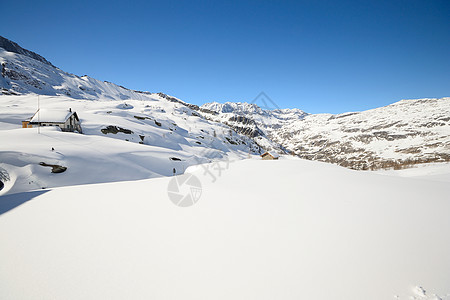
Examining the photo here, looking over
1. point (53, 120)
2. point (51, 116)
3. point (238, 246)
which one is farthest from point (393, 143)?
point (51, 116)

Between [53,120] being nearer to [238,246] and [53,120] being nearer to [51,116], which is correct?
[51,116]

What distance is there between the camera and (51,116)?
3269 centimetres

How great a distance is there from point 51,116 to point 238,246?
45336mm

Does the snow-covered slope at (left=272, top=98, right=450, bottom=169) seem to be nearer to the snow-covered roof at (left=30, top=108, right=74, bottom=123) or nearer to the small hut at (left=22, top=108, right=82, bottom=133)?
the small hut at (left=22, top=108, right=82, bottom=133)

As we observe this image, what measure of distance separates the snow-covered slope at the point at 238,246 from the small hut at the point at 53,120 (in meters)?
34.4

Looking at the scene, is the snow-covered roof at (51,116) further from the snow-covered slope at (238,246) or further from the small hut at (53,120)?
the snow-covered slope at (238,246)

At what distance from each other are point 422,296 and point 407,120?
242 metres

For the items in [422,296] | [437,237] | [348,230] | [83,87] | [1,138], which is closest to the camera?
[422,296]

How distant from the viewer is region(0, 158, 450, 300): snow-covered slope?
2719mm

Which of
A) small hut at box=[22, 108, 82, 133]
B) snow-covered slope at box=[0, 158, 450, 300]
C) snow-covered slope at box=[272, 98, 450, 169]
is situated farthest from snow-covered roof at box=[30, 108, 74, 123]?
snow-covered slope at box=[272, 98, 450, 169]

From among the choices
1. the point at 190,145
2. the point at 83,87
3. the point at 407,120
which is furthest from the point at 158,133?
the point at 407,120

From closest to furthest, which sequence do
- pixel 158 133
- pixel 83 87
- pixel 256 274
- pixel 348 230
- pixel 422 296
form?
1. pixel 422 296
2. pixel 256 274
3. pixel 348 230
4. pixel 158 133
5. pixel 83 87

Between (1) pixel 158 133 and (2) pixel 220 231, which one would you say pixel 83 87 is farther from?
(2) pixel 220 231

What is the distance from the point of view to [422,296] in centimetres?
245
